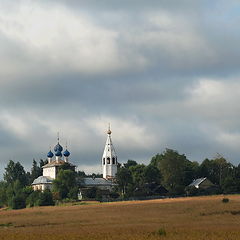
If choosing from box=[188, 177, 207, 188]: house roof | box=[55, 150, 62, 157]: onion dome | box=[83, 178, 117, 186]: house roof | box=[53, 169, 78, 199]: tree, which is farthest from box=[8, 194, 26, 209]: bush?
box=[55, 150, 62, 157]: onion dome

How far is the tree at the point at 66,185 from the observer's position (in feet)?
513

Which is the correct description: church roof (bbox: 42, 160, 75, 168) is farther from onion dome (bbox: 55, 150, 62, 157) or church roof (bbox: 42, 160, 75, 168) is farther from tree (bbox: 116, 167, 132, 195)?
tree (bbox: 116, 167, 132, 195)

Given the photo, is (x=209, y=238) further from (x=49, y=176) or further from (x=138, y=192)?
(x=49, y=176)

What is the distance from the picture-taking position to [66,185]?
159625mm

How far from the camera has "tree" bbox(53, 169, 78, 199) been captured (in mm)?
156275

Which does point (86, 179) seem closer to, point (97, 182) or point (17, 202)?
point (97, 182)

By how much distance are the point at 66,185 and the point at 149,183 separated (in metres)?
21.4

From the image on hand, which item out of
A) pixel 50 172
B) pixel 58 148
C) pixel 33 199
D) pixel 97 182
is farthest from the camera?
pixel 58 148

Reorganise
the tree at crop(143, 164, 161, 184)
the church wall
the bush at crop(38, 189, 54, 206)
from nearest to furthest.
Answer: the bush at crop(38, 189, 54, 206) → the tree at crop(143, 164, 161, 184) → the church wall

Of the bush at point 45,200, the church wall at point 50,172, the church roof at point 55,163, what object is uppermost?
the church roof at point 55,163

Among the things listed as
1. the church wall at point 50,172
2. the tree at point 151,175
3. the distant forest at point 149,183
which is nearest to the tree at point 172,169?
the distant forest at point 149,183

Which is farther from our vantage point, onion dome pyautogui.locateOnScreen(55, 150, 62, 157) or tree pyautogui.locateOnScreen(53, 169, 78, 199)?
onion dome pyautogui.locateOnScreen(55, 150, 62, 157)

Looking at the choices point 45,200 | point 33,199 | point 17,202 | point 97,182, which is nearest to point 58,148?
point 97,182

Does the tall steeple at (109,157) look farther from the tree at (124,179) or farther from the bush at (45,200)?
the bush at (45,200)
